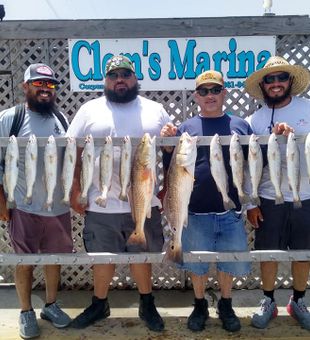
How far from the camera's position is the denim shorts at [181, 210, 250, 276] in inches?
136

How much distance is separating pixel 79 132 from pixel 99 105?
0.89ft

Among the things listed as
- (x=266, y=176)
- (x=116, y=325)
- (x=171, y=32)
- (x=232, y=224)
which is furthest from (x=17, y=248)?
(x=171, y=32)

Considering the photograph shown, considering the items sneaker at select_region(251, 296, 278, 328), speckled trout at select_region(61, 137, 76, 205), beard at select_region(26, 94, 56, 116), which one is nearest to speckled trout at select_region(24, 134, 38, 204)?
speckled trout at select_region(61, 137, 76, 205)

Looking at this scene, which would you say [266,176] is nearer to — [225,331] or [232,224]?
[232,224]

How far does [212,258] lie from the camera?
128 inches

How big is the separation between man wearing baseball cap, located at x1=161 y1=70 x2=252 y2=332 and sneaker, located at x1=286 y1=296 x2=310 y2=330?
643 millimetres

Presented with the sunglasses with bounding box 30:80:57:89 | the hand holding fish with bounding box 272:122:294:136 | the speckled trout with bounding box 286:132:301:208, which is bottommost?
the speckled trout with bounding box 286:132:301:208

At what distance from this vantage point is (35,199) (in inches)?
139

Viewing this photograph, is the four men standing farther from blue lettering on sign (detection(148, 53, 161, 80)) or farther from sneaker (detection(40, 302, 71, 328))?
blue lettering on sign (detection(148, 53, 161, 80))

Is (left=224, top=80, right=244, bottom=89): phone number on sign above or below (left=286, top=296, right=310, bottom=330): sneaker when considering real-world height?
above

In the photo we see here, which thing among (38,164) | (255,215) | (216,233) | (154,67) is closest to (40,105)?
(38,164)

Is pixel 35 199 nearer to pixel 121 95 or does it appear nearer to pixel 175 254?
Answer: pixel 121 95

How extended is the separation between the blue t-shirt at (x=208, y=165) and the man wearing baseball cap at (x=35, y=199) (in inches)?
41.6

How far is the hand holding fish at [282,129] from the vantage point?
10.4ft
